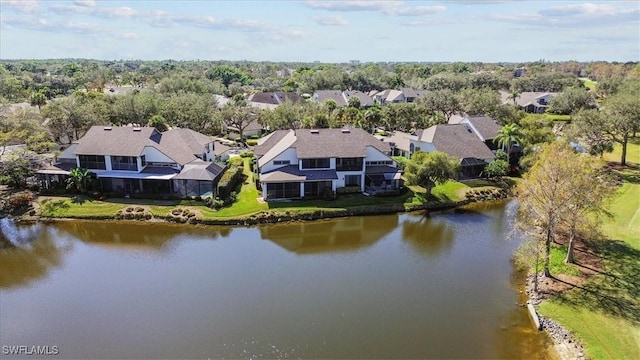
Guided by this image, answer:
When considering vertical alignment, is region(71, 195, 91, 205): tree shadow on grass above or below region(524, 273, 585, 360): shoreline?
above

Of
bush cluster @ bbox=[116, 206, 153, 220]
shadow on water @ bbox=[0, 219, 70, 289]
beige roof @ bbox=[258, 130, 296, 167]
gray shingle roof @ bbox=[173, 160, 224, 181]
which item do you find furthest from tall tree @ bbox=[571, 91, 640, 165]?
shadow on water @ bbox=[0, 219, 70, 289]

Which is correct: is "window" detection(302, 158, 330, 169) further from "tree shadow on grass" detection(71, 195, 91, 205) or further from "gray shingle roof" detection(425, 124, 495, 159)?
"tree shadow on grass" detection(71, 195, 91, 205)

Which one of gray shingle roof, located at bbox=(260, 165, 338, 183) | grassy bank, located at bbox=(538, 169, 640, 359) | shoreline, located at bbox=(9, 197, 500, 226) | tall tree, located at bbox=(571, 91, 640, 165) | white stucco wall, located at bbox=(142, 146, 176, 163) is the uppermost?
tall tree, located at bbox=(571, 91, 640, 165)

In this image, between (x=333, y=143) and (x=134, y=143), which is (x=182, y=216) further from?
(x=333, y=143)

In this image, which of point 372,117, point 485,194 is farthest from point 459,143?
point 372,117

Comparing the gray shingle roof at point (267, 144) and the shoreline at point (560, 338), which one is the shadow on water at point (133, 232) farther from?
the shoreline at point (560, 338)

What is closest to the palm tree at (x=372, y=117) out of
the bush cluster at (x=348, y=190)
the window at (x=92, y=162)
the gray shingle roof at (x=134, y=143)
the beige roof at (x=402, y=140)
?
the beige roof at (x=402, y=140)

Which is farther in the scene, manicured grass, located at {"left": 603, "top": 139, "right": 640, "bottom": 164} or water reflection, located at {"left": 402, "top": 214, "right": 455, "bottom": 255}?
manicured grass, located at {"left": 603, "top": 139, "right": 640, "bottom": 164}
